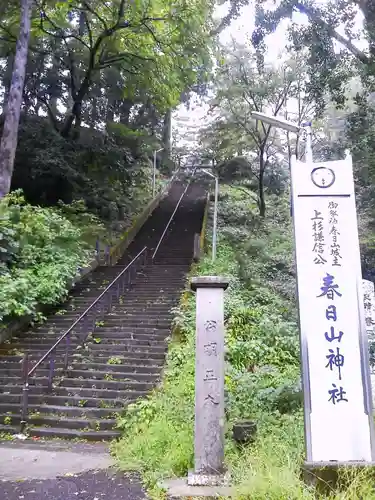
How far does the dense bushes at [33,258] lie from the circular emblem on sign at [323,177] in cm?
717

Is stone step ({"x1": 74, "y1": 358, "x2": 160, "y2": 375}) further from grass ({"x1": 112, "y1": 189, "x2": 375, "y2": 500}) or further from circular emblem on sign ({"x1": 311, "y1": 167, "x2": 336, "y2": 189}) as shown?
circular emblem on sign ({"x1": 311, "y1": 167, "x2": 336, "y2": 189})

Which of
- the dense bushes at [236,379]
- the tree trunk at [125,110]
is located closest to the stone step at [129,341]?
the dense bushes at [236,379]

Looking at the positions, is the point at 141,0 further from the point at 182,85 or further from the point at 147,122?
the point at 147,122

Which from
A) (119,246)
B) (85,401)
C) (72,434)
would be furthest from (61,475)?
(119,246)

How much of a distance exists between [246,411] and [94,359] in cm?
391

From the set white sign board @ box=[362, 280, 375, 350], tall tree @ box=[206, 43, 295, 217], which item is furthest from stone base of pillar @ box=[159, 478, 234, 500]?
tall tree @ box=[206, 43, 295, 217]

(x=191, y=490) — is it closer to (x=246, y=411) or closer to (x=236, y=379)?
(x=246, y=411)

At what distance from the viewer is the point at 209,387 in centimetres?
526

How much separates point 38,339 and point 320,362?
7550 mm

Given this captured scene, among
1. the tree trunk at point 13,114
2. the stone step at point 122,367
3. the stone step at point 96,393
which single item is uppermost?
the tree trunk at point 13,114

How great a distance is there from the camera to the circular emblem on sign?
4.79 m

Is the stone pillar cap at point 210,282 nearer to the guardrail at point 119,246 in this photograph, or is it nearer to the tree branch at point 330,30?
the tree branch at point 330,30

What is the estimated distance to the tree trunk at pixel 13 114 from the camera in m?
13.1

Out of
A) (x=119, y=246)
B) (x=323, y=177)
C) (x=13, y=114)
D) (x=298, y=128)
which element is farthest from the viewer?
(x=119, y=246)
